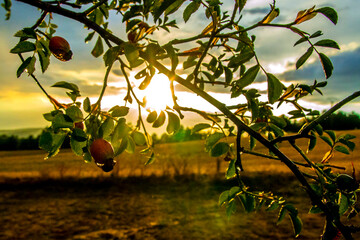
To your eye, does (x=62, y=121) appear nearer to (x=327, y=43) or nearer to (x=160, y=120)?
(x=160, y=120)

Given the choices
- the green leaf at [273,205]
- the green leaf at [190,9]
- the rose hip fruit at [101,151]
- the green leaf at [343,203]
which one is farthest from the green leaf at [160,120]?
the green leaf at [343,203]

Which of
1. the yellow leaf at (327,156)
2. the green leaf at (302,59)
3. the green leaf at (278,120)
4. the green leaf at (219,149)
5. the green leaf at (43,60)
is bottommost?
the yellow leaf at (327,156)

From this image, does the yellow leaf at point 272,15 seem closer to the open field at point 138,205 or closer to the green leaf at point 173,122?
the green leaf at point 173,122

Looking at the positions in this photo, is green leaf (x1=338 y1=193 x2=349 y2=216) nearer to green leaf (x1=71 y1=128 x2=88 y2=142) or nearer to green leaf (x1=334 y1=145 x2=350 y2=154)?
green leaf (x1=334 y1=145 x2=350 y2=154)

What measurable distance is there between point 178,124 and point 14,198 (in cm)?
994

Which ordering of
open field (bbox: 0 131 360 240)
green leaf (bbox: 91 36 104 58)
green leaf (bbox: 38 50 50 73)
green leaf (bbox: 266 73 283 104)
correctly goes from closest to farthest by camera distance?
green leaf (bbox: 266 73 283 104) → green leaf (bbox: 38 50 50 73) → green leaf (bbox: 91 36 104 58) → open field (bbox: 0 131 360 240)

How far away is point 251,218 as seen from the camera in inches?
253

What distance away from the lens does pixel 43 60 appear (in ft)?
2.38

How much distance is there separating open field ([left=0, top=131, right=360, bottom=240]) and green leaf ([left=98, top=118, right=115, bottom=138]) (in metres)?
3.32

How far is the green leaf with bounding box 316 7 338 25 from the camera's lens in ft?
1.74

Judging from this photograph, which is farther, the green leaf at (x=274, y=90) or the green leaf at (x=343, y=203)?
the green leaf at (x=343, y=203)

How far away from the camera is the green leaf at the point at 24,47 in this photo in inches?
24.3

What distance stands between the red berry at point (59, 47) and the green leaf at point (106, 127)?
252 millimetres

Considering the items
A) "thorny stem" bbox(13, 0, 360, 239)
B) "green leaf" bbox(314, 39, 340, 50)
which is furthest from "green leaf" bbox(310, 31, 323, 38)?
A: "thorny stem" bbox(13, 0, 360, 239)
